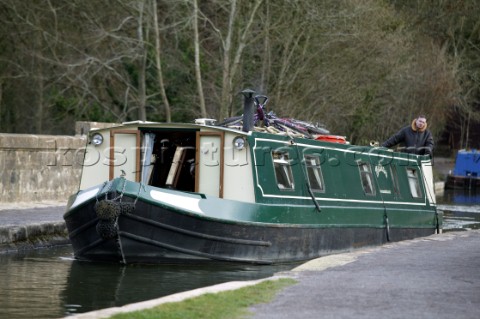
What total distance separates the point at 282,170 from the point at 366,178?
3190mm

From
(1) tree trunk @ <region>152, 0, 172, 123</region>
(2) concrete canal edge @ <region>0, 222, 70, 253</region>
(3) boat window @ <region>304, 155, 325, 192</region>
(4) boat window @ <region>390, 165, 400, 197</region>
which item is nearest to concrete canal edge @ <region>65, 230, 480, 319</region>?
(3) boat window @ <region>304, 155, 325, 192</region>

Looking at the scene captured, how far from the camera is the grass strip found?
973 centimetres

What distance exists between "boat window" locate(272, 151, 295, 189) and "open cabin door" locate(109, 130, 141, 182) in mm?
2072

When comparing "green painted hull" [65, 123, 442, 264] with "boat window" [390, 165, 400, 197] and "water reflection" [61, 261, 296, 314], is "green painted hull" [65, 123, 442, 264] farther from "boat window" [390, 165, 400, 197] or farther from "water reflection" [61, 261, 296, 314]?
"boat window" [390, 165, 400, 197]

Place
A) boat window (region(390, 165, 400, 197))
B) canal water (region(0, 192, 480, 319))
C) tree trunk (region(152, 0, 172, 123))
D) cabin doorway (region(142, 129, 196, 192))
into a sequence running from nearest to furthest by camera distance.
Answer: canal water (region(0, 192, 480, 319))
cabin doorway (region(142, 129, 196, 192))
boat window (region(390, 165, 400, 197))
tree trunk (region(152, 0, 172, 123))

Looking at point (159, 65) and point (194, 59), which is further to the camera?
point (194, 59)

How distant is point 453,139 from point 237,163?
157ft

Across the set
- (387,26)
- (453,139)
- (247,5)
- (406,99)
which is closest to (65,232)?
(247,5)

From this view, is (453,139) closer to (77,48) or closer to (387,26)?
(387,26)

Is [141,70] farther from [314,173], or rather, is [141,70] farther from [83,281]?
[83,281]

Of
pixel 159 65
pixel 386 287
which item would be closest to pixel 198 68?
pixel 159 65

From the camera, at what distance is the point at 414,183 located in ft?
73.4

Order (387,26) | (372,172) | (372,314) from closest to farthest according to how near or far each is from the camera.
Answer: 1. (372,314)
2. (372,172)
3. (387,26)

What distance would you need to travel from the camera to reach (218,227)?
52.2 ft
